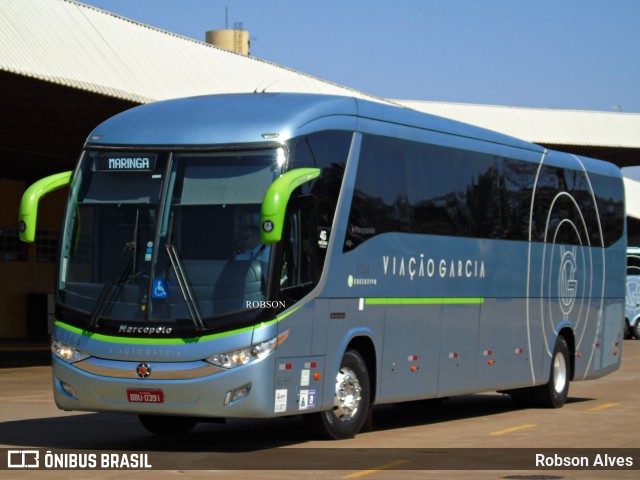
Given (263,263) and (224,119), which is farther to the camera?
(224,119)

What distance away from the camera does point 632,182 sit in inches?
2692

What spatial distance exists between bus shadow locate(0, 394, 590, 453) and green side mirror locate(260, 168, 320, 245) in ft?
8.31

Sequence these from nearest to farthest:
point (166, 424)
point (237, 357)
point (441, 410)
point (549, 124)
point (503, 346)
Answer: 1. point (237, 357)
2. point (166, 424)
3. point (503, 346)
4. point (441, 410)
5. point (549, 124)

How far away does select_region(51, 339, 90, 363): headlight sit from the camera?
1262 centimetres

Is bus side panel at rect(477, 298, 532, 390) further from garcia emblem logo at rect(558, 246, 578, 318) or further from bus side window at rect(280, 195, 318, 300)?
bus side window at rect(280, 195, 318, 300)

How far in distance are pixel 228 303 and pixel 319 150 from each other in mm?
2057

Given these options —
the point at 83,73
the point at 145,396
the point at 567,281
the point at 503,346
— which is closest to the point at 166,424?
the point at 145,396

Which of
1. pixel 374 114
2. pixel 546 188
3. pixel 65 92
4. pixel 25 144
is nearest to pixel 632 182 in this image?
pixel 25 144

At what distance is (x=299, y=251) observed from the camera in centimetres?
1284

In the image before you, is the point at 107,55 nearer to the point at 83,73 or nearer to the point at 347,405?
the point at 83,73

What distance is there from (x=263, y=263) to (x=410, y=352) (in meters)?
3.43

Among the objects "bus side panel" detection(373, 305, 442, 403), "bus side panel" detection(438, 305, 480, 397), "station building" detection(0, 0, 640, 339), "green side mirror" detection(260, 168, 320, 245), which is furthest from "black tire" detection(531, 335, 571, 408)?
"green side mirror" detection(260, 168, 320, 245)

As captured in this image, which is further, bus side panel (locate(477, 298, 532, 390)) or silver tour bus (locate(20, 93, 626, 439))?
bus side panel (locate(477, 298, 532, 390))

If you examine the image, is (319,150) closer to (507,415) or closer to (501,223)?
(501,223)
